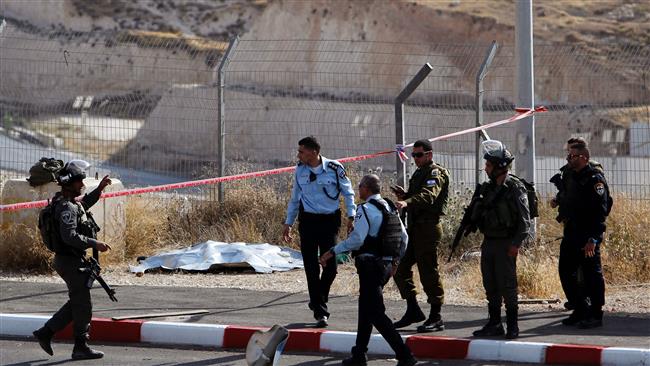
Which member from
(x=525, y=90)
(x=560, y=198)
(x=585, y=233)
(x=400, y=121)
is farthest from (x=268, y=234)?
(x=585, y=233)

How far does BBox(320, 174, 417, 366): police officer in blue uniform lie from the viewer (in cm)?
746

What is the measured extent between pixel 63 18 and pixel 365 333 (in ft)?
145

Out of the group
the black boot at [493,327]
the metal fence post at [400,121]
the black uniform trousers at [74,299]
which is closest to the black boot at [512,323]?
the black boot at [493,327]

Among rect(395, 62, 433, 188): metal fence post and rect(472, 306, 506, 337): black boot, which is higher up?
rect(395, 62, 433, 188): metal fence post

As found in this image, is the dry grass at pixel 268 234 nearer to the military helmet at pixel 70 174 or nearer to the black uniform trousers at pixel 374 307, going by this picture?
the black uniform trousers at pixel 374 307

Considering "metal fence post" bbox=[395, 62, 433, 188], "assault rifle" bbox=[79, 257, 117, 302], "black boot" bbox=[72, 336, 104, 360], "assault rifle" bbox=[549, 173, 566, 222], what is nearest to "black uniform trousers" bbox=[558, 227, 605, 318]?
"assault rifle" bbox=[549, 173, 566, 222]

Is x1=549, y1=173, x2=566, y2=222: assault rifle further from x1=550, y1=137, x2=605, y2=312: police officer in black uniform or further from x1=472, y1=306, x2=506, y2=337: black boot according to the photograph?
x1=472, y1=306, x2=506, y2=337: black boot

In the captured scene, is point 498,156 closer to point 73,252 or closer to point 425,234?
point 425,234

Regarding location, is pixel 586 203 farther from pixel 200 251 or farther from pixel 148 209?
pixel 148 209

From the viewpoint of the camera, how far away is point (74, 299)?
7906 millimetres

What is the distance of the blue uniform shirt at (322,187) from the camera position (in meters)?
8.78

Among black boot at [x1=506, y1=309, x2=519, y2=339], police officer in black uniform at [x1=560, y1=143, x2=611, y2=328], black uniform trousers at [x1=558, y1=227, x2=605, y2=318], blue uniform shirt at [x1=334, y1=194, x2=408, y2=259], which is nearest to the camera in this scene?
blue uniform shirt at [x1=334, y1=194, x2=408, y2=259]

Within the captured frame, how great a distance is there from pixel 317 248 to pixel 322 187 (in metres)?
0.48

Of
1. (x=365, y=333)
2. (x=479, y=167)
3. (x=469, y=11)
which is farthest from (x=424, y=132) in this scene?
(x=469, y=11)
